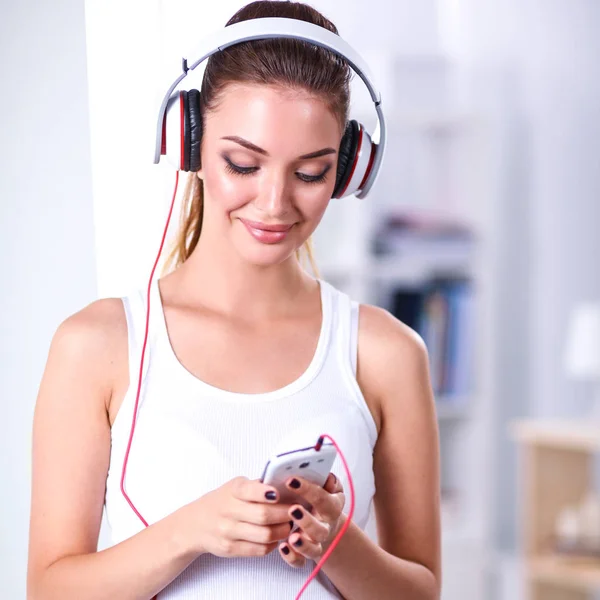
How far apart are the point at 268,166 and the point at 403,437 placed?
1.30ft

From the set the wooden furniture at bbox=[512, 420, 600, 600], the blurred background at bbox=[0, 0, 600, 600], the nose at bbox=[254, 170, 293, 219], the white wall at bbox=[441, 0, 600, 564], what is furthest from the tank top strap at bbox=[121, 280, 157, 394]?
the white wall at bbox=[441, 0, 600, 564]

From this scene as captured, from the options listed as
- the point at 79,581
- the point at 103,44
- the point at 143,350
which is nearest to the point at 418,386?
the point at 143,350

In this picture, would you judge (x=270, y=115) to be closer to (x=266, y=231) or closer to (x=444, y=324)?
(x=266, y=231)

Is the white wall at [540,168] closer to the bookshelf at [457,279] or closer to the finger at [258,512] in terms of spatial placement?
the bookshelf at [457,279]

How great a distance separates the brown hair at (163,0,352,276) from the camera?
107 cm

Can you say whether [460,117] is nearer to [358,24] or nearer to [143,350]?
[358,24]

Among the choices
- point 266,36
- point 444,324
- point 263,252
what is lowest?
point 444,324

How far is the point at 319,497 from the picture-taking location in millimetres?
938

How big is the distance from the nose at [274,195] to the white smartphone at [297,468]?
0.91 feet

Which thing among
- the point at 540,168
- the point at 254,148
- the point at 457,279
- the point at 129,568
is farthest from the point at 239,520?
the point at 540,168

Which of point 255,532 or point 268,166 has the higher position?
point 268,166

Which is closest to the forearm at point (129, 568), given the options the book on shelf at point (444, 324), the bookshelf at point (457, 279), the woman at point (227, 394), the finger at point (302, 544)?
the woman at point (227, 394)

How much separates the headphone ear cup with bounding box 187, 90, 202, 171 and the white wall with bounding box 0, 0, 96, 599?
0.59ft

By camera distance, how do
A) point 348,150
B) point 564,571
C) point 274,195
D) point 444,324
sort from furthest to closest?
point 444,324
point 564,571
point 348,150
point 274,195
